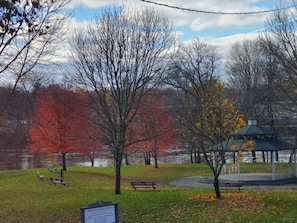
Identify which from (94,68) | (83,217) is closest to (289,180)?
(94,68)

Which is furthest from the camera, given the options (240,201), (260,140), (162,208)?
(260,140)

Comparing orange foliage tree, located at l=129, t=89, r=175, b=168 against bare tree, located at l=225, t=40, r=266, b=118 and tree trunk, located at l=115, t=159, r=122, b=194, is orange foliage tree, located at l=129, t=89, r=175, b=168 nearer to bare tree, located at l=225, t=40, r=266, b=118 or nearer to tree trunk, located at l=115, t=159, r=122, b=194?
bare tree, located at l=225, t=40, r=266, b=118

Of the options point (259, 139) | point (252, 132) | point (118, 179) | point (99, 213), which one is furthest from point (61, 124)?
point (99, 213)

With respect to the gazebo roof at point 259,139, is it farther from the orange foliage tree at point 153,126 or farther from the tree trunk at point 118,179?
the tree trunk at point 118,179

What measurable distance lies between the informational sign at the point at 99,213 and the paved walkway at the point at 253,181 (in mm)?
21286

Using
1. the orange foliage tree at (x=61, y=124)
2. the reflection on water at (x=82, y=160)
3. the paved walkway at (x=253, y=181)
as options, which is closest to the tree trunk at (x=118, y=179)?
the paved walkway at (x=253, y=181)

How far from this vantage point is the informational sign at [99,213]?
6945 millimetres

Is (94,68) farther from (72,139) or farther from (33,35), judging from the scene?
(72,139)

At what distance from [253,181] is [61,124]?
53.5ft

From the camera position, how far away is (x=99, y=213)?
712cm

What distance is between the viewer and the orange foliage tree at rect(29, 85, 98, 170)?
35219mm

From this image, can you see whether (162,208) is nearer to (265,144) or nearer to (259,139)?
(265,144)

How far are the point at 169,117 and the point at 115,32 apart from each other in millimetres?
27651

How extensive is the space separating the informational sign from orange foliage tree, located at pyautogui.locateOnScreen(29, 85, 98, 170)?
90.0 feet
